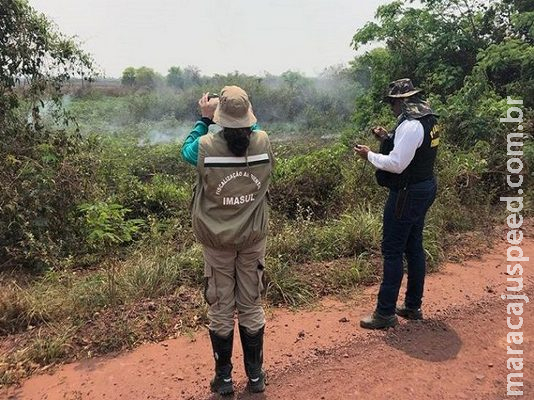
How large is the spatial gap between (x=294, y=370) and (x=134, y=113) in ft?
89.9

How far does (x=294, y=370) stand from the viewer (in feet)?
10.8

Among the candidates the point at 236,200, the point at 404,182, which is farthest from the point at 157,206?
the point at 236,200

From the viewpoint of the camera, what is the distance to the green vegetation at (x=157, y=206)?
13.1 feet

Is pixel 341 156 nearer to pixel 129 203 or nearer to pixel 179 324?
pixel 129 203

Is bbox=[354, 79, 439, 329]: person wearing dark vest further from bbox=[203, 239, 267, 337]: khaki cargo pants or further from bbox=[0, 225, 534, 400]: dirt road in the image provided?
bbox=[203, 239, 267, 337]: khaki cargo pants

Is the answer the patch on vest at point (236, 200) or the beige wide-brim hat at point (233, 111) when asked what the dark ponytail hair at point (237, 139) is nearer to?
the beige wide-brim hat at point (233, 111)

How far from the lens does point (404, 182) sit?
3.63 meters

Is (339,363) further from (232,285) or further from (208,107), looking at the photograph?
(208,107)

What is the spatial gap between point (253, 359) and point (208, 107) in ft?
4.97

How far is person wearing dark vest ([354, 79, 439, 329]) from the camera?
352cm

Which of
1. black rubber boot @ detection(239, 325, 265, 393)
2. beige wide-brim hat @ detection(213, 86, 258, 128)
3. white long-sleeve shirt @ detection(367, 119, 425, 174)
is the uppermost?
beige wide-brim hat @ detection(213, 86, 258, 128)

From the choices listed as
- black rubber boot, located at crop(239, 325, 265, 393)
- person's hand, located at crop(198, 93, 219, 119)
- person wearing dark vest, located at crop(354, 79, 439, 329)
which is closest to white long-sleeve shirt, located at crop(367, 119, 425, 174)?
person wearing dark vest, located at crop(354, 79, 439, 329)

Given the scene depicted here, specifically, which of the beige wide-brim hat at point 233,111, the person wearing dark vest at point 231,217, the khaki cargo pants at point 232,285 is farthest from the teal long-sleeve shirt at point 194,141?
the khaki cargo pants at point 232,285

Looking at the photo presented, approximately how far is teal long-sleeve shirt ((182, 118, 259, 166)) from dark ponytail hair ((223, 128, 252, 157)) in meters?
0.11
